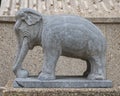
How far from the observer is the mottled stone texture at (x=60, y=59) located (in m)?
3.63

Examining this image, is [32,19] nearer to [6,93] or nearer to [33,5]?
[6,93]

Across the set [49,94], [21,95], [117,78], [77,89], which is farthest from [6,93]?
[117,78]

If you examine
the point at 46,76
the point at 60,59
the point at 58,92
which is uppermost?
the point at 60,59

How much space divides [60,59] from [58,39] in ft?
3.95

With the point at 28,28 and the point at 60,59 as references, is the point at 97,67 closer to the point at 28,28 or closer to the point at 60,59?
the point at 28,28

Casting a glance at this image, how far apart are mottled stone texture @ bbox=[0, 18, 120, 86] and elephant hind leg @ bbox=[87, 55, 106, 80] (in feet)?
3.55

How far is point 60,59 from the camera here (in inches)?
143

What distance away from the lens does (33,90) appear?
7.77 feet

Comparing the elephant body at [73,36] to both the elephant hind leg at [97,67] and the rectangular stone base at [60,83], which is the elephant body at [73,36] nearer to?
the elephant hind leg at [97,67]

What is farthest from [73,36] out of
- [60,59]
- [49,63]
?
[60,59]

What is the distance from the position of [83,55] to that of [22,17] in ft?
1.75

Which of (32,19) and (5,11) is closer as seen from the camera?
(32,19)

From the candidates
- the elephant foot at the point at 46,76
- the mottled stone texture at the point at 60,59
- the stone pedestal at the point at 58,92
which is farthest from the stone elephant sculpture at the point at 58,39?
the mottled stone texture at the point at 60,59

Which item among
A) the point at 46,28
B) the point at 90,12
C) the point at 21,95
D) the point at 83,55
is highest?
the point at 90,12
